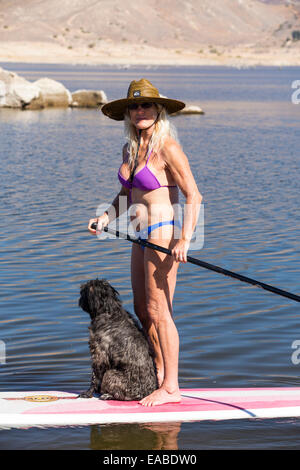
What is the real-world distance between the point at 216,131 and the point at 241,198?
14.3m

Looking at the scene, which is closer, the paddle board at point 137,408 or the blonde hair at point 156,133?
the blonde hair at point 156,133

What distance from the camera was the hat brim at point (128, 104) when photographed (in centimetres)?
580

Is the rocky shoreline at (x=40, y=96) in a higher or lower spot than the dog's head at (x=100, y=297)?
higher

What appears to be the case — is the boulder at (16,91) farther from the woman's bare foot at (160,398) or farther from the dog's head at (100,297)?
the woman's bare foot at (160,398)

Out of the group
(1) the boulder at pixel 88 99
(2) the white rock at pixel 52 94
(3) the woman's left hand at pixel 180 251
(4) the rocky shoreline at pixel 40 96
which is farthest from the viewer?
(1) the boulder at pixel 88 99

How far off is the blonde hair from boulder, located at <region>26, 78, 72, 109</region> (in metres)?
31.7

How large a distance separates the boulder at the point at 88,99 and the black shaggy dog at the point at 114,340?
32774 mm

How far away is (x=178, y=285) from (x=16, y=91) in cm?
2803

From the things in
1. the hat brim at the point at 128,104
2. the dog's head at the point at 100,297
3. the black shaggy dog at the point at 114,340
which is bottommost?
the black shaggy dog at the point at 114,340

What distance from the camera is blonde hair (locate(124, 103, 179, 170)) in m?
5.77

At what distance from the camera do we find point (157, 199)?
5875mm

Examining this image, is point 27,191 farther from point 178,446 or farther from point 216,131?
point 216,131

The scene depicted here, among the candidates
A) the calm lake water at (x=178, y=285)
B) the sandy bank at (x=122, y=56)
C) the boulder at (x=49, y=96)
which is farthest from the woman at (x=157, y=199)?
the sandy bank at (x=122, y=56)

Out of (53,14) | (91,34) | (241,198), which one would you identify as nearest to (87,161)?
(241,198)
